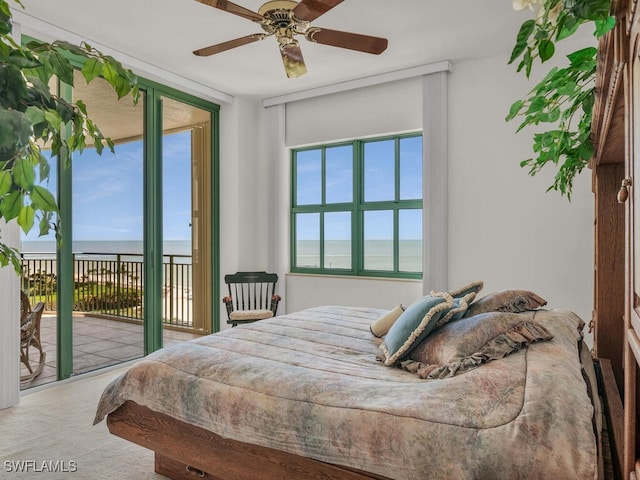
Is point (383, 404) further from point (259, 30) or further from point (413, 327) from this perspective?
point (259, 30)

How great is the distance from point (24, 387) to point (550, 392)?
3764 millimetres

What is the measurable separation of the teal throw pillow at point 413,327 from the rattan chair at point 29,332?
292 cm

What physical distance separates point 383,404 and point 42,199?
1392 millimetres

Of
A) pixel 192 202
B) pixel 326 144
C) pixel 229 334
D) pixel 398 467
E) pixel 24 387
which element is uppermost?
pixel 326 144

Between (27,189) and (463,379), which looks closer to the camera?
(27,189)

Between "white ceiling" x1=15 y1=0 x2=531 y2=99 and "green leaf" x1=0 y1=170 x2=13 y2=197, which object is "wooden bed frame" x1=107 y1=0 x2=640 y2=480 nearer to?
"green leaf" x1=0 y1=170 x2=13 y2=197

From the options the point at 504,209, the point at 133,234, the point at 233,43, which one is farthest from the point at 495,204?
the point at 133,234

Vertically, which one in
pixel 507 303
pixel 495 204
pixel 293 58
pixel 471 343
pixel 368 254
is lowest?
pixel 471 343

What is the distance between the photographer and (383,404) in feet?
5.33

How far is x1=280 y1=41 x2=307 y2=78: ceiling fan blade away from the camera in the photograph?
9.37 feet

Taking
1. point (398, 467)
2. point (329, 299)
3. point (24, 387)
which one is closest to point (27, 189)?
point (398, 467)

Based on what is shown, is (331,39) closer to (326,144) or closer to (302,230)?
(326,144)

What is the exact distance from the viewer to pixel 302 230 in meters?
5.38

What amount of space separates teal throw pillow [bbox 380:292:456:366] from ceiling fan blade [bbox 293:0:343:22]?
1.61 m
